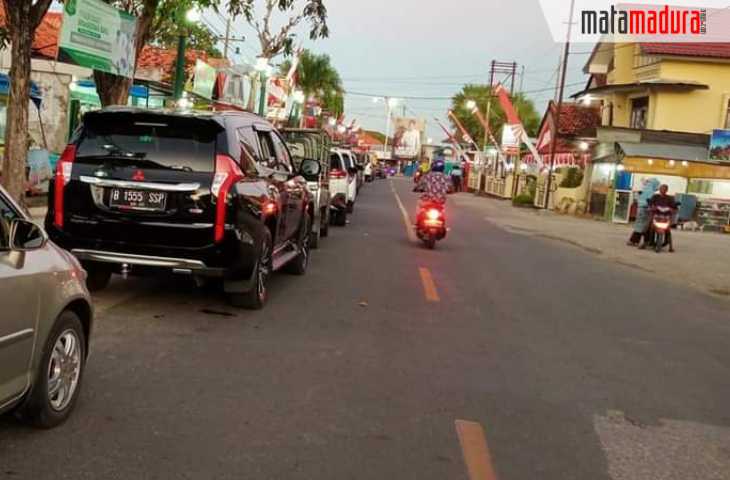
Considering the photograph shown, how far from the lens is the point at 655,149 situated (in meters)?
30.4

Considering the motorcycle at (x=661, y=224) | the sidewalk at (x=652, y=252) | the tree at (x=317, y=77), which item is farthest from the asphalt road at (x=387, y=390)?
the tree at (x=317, y=77)

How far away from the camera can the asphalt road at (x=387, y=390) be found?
411cm

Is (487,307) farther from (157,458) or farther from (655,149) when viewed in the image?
(655,149)

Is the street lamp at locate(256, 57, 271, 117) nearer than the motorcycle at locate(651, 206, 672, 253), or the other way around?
the motorcycle at locate(651, 206, 672, 253)

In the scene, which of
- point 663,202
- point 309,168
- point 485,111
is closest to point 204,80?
point 663,202

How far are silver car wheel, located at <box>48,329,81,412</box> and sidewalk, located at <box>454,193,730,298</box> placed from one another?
11.1m

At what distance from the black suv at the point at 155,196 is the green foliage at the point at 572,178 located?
32.1 m

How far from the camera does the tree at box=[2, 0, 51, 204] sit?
9.14 metres

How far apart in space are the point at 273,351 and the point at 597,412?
8.56 feet

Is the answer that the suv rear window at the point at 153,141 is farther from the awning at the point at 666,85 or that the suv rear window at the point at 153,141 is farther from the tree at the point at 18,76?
the awning at the point at 666,85

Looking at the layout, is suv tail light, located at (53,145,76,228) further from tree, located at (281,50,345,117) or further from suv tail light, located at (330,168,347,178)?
tree, located at (281,50,345,117)

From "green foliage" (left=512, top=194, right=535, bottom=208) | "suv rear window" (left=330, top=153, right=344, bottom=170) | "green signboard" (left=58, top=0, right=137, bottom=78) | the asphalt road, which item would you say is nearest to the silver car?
the asphalt road

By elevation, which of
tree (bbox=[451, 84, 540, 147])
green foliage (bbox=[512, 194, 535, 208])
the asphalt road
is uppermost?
tree (bbox=[451, 84, 540, 147])

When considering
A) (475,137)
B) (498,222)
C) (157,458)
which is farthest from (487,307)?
(475,137)
